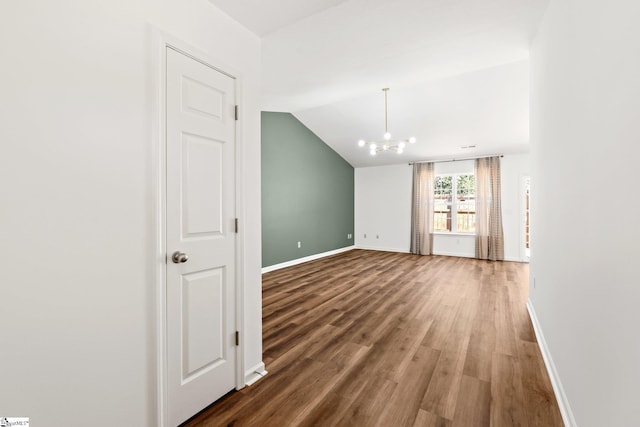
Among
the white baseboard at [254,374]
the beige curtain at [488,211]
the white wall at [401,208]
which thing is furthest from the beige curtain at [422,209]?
the white baseboard at [254,374]

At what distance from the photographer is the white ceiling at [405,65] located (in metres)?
2.34

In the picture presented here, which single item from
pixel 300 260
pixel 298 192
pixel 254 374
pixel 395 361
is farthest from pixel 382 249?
pixel 254 374

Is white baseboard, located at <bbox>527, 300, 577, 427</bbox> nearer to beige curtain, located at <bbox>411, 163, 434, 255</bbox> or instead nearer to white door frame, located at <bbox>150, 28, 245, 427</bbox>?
white door frame, located at <bbox>150, 28, 245, 427</bbox>

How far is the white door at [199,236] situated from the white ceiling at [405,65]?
700 mm

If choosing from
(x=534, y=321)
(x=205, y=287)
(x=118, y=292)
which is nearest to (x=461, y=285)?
(x=534, y=321)

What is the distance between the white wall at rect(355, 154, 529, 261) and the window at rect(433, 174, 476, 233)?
0.20m

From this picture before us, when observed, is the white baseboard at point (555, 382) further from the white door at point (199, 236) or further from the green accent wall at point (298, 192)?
the green accent wall at point (298, 192)

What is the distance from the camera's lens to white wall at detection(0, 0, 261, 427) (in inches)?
42.1

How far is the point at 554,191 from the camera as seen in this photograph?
2100 millimetres

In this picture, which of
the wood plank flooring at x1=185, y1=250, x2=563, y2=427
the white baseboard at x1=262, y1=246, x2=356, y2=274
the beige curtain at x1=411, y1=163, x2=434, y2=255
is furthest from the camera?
the beige curtain at x1=411, y1=163, x2=434, y2=255

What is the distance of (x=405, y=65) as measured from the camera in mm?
3545

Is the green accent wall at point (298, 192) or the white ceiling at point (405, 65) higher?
the white ceiling at point (405, 65)

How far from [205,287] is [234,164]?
855 mm

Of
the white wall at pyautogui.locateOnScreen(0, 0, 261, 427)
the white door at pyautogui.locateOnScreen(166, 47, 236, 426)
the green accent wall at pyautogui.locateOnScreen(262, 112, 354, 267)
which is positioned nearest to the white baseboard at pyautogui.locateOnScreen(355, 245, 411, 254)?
the green accent wall at pyautogui.locateOnScreen(262, 112, 354, 267)
